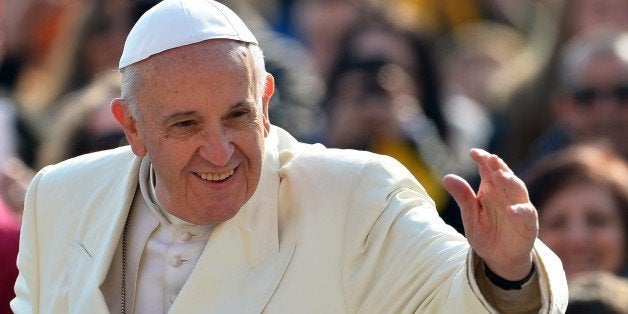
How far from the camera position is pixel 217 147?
4.86m

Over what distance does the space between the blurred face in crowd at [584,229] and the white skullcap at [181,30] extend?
2.55m

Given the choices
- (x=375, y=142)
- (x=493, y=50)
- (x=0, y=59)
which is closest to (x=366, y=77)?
(x=375, y=142)

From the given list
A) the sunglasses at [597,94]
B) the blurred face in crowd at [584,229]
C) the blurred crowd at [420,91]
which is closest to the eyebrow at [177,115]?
the blurred crowd at [420,91]

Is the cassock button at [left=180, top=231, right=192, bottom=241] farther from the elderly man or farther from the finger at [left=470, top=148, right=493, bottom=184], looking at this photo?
the finger at [left=470, top=148, right=493, bottom=184]

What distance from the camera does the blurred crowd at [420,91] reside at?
7375 millimetres

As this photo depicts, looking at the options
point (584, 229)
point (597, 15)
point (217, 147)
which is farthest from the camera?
point (597, 15)

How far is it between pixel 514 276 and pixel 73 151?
4072 millimetres

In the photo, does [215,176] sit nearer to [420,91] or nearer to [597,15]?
[420,91]

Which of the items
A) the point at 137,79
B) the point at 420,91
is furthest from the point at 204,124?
the point at 420,91

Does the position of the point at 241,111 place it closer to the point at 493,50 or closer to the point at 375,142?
the point at 375,142

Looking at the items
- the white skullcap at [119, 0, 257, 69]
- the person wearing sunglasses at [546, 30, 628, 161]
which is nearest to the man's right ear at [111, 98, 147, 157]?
the white skullcap at [119, 0, 257, 69]

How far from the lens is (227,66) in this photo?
16.1 ft

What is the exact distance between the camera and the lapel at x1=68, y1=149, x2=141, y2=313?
5223 mm

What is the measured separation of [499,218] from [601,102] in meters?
3.95
